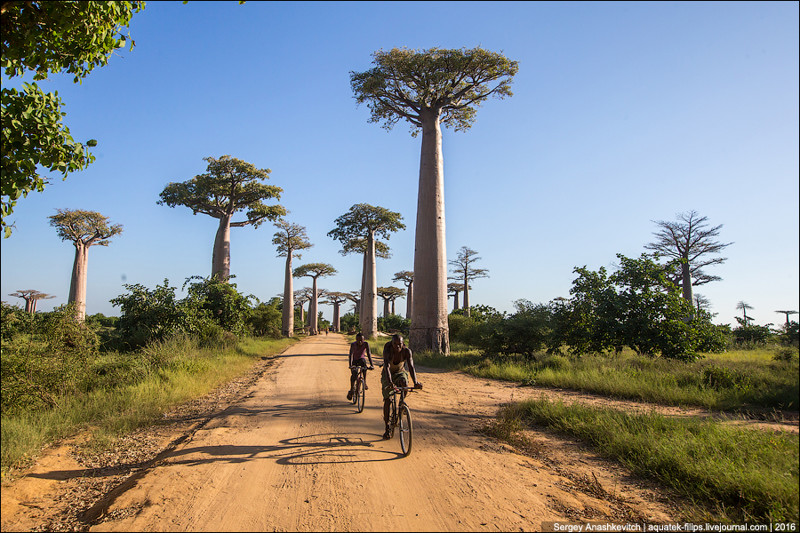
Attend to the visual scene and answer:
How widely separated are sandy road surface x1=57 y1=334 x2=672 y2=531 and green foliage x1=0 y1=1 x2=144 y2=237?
3.04 meters

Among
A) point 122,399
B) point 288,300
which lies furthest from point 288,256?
point 122,399

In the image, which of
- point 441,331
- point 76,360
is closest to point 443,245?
point 441,331

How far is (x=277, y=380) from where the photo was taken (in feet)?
34.4

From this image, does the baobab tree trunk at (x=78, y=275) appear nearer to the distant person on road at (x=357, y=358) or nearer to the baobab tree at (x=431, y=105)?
the baobab tree at (x=431, y=105)

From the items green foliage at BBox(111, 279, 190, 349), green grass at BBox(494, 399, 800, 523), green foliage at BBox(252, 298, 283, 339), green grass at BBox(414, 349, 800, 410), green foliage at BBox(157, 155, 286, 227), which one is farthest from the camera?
green foliage at BBox(252, 298, 283, 339)

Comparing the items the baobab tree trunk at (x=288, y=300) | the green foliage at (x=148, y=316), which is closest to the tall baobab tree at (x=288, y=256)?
the baobab tree trunk at (x=288, y=300)

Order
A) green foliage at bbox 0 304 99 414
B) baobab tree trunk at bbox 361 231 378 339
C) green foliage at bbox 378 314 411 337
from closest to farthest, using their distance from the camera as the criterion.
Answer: green foliage at bbox 0 304 99 414 → baobab tree trunk at bbox 361 231 378 339 → green foliage at bbox 378 314 411 337

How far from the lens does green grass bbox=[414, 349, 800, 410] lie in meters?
4.24

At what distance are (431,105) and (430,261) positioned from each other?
6.39 m

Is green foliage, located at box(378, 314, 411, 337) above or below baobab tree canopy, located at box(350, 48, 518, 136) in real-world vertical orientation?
below

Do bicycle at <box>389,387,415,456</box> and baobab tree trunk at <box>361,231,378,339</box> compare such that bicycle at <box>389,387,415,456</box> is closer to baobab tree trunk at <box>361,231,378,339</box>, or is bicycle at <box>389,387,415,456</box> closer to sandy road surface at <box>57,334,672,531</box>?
sandy road surface at <box>57,334,672,531</box>

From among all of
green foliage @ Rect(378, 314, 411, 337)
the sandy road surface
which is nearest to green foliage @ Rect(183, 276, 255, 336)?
the sandy road surface

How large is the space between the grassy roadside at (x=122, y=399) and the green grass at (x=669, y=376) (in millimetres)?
6722

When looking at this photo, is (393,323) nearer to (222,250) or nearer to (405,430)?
(222,250)
